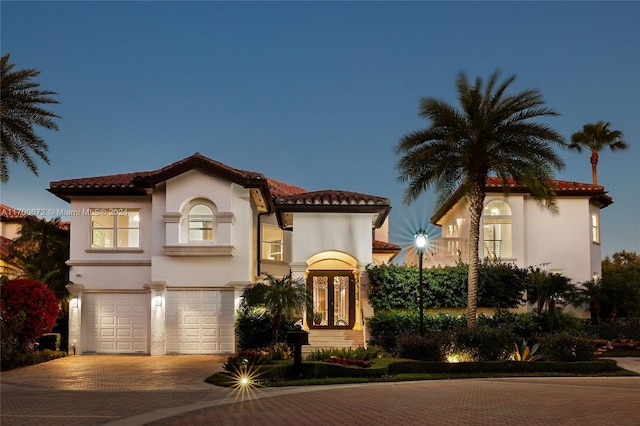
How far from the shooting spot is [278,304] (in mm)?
24875

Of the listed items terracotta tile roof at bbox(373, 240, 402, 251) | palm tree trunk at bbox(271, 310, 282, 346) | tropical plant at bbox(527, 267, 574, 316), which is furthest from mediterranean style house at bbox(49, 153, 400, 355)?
terracotta tile roof at bbox(373, 240, 402, 251)

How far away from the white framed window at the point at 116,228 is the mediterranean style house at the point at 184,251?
0.04 meters

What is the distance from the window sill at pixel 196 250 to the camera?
1070 inches

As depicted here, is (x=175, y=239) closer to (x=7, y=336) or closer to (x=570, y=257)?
(x=7, y=336)

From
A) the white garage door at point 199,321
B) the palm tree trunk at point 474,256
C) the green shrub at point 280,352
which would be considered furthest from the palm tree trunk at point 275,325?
the palm tree trunk at point 474,256

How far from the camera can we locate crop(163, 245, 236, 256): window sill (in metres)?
27.2

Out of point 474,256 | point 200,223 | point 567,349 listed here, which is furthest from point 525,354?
point 200,223

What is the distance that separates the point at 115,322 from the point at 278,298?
775cm

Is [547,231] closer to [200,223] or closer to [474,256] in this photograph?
[474,256]

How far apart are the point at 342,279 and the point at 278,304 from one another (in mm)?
5992

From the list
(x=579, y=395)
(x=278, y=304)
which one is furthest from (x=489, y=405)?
(x=278, y=304)

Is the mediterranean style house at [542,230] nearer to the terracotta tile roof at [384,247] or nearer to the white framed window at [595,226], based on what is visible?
the white framed window at [595,226]

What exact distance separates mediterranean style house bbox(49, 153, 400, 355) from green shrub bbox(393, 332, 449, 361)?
15.7ft

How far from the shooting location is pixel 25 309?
24453 mm
